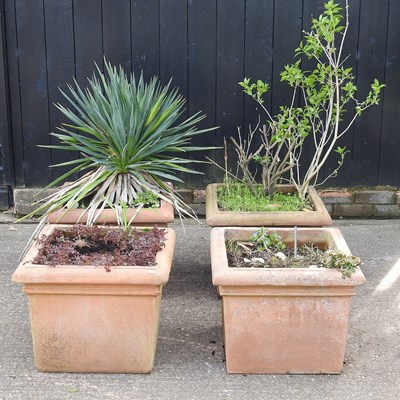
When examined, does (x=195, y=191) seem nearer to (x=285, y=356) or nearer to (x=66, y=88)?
(x=66, y=88)

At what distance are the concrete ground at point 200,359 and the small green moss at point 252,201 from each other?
20.3 inches

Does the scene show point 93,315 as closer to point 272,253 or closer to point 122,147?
point 272,253

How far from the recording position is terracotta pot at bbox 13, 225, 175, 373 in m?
3.02

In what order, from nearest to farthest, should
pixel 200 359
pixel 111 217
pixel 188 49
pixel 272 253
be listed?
pixel 200 359
pixel 272 253
pixel 111 217
pixel 188 49

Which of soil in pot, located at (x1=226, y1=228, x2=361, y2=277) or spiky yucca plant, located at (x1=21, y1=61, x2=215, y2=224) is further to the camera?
spiky yucca plant, located at (x1=21, y1=61, x2=215, y2=224)

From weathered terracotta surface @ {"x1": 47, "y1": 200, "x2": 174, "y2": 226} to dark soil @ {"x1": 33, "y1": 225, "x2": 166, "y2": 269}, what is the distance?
0.18m

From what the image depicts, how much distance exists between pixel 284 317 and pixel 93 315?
87cm

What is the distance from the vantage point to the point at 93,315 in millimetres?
3080

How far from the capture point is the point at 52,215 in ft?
12.4

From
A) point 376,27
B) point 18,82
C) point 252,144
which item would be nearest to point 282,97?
point 252,144

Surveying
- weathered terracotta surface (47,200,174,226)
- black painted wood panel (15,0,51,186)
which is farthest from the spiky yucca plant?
black painted wood panel (15,0,51,186)

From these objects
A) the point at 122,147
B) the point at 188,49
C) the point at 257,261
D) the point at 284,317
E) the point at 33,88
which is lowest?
the point at 284,317

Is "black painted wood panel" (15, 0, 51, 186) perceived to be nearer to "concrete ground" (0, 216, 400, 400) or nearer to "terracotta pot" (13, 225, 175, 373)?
"concrete ground" (0, 216, 400, 400)

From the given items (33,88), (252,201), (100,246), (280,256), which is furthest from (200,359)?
(33,88)
